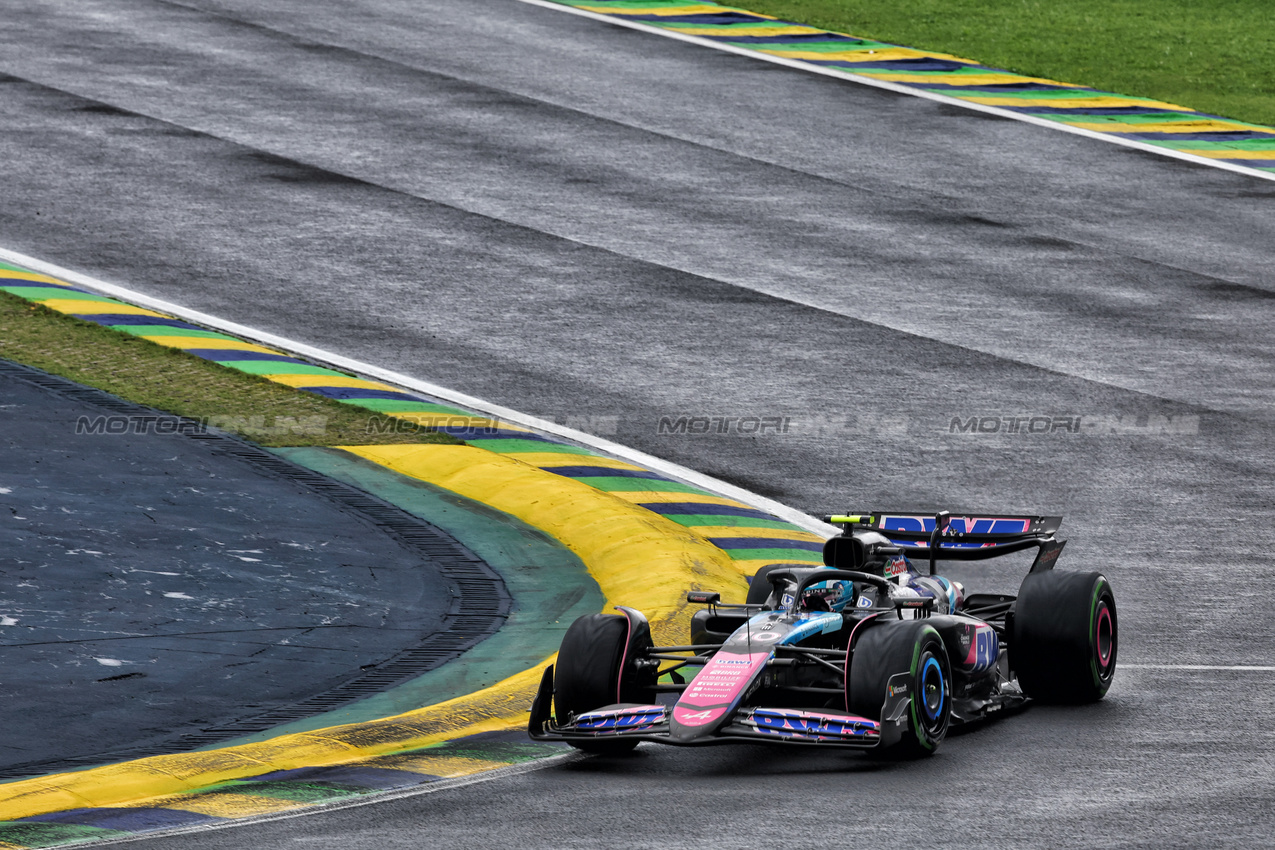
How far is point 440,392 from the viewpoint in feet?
53.7

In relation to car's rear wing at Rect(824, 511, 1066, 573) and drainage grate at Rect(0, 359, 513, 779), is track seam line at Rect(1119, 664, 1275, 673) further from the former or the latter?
drainage grate at Rect(0, 359, 513, 779)

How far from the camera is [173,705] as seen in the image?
995 centimetres

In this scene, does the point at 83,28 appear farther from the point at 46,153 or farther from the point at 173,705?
the point at 173,705

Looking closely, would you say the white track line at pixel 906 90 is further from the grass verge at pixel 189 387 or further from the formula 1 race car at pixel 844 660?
the formula 1 race car at pixel 844 660

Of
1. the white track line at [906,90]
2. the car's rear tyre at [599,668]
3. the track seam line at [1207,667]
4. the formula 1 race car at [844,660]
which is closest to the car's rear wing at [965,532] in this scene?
the formula 1 race car at [844,660]

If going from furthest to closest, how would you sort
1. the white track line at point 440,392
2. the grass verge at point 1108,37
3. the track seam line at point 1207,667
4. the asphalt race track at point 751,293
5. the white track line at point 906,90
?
1. the grass verge at point 1108,37
2. the white track line at point 906,90
3. the white track line at point 440,392
4. the track seam line at point 1207,667
5. the asphalt race track at point 751,293

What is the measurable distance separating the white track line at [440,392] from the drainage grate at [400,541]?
214 centimetres

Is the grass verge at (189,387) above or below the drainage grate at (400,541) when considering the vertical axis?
above

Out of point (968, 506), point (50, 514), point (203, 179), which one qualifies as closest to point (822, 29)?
point (203, 179)

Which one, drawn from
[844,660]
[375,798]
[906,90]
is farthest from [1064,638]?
[906,90]

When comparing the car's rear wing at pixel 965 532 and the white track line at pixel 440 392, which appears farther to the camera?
the white track line at pixel 440 392

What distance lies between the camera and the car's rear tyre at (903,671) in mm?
9164

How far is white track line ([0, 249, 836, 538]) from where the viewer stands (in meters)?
14.3

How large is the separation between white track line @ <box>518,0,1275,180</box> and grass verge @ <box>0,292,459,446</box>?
13.6m
